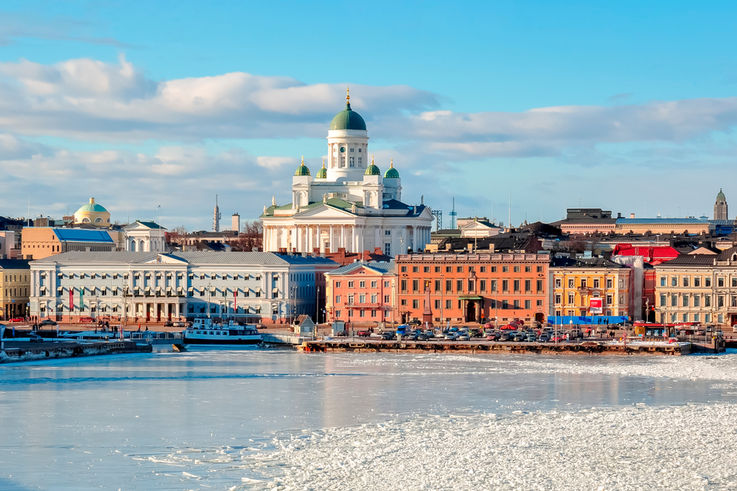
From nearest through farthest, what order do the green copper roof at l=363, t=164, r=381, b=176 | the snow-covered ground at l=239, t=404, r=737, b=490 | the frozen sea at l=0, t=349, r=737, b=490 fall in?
the snow-covered ground at l=239, t=404, r=737, b=490, the frozen sea at l=0, t=349, r=737, b=490, the green copper roof at l=363, t=164, r=381, b=176

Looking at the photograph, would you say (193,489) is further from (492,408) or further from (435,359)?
(435,359)

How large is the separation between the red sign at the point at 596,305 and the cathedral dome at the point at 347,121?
5577 centimetres

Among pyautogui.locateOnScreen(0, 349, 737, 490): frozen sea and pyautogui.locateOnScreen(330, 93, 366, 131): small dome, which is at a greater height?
pyautogui.locateOnScreen(330, 93, 366, 131): small dome

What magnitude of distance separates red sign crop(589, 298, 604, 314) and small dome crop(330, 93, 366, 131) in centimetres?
5577

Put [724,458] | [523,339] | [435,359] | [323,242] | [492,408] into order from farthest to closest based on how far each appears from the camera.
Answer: [323,242]
[523,339]
[435,359]
[492,408]
[724,458]

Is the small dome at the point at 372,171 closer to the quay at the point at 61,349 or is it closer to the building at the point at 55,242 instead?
the building at the point at 55,242

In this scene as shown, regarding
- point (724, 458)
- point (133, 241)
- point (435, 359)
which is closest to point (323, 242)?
point (133, 241)

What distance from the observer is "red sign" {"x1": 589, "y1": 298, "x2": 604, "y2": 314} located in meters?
91.9

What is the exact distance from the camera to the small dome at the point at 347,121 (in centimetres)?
14512

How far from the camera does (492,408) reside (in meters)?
49.9

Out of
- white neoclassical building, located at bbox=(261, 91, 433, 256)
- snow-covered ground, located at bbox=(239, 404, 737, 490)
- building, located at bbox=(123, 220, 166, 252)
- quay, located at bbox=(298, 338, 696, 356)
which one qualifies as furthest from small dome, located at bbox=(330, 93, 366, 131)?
snow-covered ground, located at bbox=(239, 404, 737, 490)

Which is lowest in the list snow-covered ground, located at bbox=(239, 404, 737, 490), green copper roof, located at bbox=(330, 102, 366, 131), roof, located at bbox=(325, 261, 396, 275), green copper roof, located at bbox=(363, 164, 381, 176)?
snow-covered ground, located at bbox=(239, 404, 737, 490)

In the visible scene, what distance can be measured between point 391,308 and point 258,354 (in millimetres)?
21925

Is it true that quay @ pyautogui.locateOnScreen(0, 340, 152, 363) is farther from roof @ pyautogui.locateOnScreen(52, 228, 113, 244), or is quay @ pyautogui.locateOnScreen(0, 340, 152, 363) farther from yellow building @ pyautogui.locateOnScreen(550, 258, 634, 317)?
roof @ pyautogui.locateOnScreen(52, 228, 113, 244)
